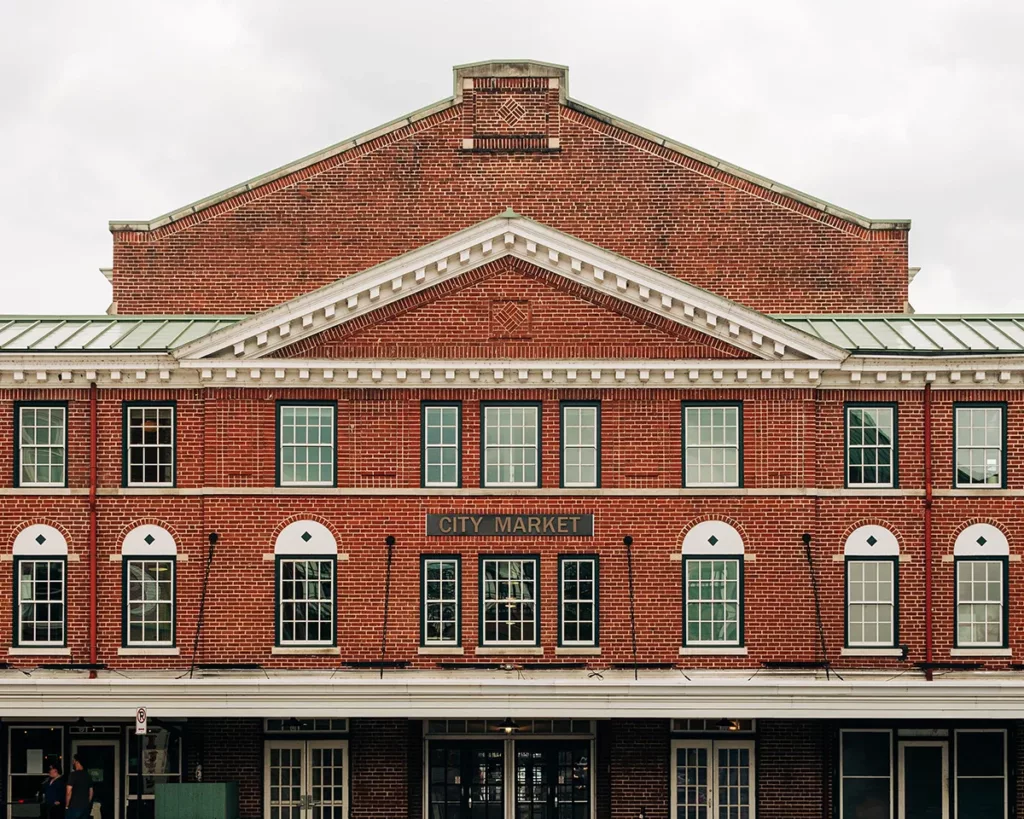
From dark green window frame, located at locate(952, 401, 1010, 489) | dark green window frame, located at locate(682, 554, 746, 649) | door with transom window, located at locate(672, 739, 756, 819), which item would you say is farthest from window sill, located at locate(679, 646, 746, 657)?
dark green window frame, located at locate(952, 401, 1010, 489)

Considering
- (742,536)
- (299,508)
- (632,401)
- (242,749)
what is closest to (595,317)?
(632,401)

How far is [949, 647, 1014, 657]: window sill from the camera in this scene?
2855 cm

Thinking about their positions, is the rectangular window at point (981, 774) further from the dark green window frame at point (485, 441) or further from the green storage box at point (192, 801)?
the green storage box at point (192, 801)

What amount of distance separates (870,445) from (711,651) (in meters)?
5.19

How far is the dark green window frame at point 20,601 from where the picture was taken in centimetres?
2877

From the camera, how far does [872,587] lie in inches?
1133

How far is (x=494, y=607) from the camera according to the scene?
93.9 ft

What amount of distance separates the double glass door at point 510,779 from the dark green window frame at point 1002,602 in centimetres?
770

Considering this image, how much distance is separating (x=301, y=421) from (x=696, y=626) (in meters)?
8.80

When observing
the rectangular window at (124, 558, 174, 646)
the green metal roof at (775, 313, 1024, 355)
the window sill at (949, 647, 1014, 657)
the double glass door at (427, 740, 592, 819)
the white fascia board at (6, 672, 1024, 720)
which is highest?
the green metal roof at (775, 313, 1024, 355)

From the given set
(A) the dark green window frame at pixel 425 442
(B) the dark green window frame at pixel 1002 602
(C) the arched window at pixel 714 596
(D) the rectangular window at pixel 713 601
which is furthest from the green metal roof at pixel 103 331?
(B) the dark green window frame at pixel 1002 602

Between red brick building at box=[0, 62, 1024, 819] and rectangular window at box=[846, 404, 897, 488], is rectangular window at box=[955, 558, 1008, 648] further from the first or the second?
rectangular window at box=[846, 404, 897, 488]

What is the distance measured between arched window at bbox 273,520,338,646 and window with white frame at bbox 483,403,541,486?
138 inches

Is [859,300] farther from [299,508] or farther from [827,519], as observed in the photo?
[299,508]
